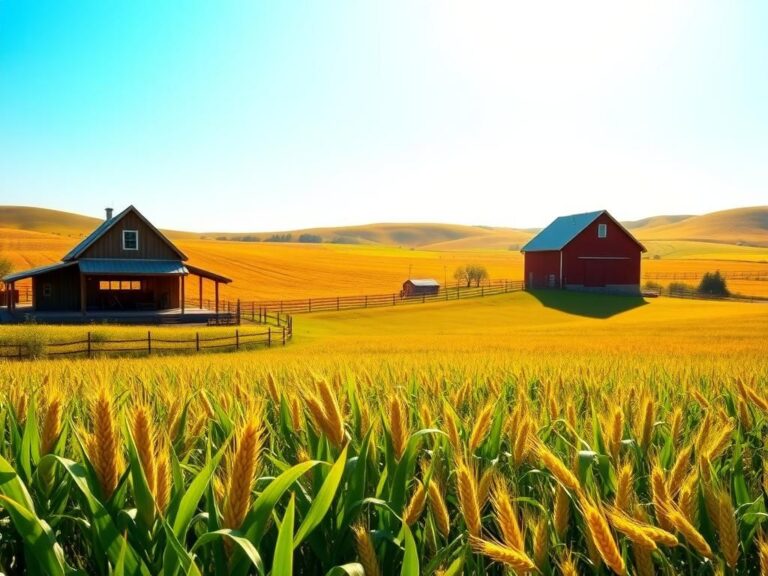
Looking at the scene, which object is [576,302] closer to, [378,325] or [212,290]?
[378,325]

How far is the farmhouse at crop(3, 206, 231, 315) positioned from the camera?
4241 centimetres

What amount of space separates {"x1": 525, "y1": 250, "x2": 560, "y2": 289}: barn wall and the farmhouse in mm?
35999

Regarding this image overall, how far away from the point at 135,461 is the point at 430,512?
1.05 metres

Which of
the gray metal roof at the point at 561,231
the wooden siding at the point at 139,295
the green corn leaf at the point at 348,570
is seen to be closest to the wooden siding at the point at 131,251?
the wooden siding at the point at 139,295

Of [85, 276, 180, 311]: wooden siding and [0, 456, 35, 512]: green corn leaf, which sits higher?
[0, 456, 35, 512]: green corn leaf

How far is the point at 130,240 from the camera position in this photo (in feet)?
145

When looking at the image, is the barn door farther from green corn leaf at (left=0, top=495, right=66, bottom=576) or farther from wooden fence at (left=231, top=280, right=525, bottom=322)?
green corn leaf at (left=0, top=495, right=66, bottom=576)

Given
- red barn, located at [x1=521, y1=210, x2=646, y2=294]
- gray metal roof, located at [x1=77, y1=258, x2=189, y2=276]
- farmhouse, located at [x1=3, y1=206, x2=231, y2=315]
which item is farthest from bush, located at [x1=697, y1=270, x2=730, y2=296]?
gray metal roof, located at [x1=77, y1=258, x2=189, y2=276]

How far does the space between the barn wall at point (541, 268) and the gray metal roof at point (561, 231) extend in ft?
2.47

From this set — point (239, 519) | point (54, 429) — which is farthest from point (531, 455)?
point (54, 429)

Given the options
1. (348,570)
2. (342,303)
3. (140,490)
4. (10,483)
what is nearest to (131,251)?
(342,303)

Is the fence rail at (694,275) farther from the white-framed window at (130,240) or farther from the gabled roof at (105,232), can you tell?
the white-framed window at (130,240)

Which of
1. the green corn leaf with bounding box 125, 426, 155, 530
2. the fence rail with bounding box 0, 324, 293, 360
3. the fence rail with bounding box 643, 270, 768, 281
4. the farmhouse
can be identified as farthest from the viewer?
the fence rail with bounding box 643, 270, 768, 281

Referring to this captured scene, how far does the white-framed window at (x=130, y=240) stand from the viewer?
145 feet
